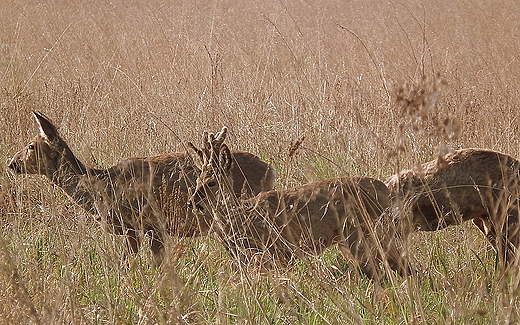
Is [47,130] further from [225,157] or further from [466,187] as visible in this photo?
[466,187]

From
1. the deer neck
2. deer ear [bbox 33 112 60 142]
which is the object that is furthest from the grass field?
deer ear [bbox 33 112 60 142]

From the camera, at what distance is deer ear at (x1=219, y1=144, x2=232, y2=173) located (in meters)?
3.59

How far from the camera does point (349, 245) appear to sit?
11.6 feet

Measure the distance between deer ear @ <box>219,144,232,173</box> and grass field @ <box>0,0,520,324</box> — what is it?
32 cm

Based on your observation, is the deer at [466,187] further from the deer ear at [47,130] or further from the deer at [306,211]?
the deer ear at [47,130]

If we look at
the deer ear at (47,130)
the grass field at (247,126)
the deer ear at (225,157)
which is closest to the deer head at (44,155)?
the deer ear at (47,130)

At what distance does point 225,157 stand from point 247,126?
A: 1.77m

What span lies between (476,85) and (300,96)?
1.94 meters

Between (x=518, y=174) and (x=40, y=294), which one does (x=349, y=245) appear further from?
(x=40, y=294)

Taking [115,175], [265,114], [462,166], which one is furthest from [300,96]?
[462,166]

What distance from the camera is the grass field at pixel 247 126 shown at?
2.62 meters

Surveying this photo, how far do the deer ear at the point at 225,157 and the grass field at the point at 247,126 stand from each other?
319 millimetres

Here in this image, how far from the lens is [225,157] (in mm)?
3701

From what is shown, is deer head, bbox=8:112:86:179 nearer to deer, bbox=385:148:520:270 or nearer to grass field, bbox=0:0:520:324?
grass field, bbox=0:0:520:324
